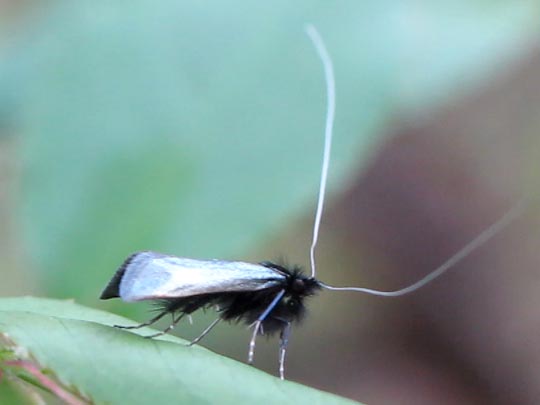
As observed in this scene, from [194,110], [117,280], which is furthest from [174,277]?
[194,110]

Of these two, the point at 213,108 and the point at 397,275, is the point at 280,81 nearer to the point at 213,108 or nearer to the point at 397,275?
the point at 213,108

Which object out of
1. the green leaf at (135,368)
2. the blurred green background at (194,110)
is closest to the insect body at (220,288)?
the green leaf at (135,368)

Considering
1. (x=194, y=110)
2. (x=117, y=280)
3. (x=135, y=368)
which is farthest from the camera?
(x=194, y=110)

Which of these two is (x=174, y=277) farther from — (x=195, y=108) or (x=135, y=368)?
(x=195, y=108)

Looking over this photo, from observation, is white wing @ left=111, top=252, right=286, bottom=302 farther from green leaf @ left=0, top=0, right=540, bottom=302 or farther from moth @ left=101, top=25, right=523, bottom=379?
green leaf @ left=0, top=0, right=540, bottom=302

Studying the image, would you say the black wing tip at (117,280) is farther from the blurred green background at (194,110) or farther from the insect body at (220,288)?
the blurred green background at (194,110)

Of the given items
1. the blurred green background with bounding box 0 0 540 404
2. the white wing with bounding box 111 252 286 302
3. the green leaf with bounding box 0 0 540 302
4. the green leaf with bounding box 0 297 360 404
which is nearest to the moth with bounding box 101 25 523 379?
the white wing with bounding box 111 252 286 302

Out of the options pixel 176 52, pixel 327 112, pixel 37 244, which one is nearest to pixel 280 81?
pixel 327 112
